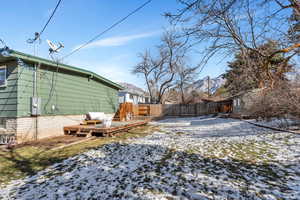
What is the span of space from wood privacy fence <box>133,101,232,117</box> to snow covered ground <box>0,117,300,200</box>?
1215cm

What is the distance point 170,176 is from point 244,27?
5.72 m

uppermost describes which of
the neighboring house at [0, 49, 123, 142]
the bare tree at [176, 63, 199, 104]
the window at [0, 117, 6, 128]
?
the bare tree at [176, 63, 199, 104]

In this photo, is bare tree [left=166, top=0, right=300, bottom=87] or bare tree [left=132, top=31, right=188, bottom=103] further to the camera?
bare tree [left=132, top=31, right=188, bottom=103]

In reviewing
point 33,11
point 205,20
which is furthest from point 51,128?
point 205,20

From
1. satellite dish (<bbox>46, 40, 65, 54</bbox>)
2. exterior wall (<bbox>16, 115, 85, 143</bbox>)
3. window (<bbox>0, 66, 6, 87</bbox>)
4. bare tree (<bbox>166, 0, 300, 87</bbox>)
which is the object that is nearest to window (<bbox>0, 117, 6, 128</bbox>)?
exterior wall (<bbox>16, 115, 85, 143</bbox>)

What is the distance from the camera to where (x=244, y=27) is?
18.1 feet

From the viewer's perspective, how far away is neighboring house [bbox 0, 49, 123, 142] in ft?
18.0

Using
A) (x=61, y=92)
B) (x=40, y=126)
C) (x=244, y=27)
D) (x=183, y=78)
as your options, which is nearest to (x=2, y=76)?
(x=61, y=92)

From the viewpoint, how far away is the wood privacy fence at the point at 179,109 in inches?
649

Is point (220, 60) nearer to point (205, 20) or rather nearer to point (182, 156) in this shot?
point (205, 20)

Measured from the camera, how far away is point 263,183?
2506mm

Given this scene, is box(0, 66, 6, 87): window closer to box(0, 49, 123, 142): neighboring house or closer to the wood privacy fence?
box(0, 49, 123, 142): neighboring house

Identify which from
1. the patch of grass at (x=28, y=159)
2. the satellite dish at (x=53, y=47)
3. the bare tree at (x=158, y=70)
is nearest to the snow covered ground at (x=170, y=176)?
the patch of grass at (x=28, y=159)

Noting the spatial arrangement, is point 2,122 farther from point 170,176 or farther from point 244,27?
point 244,27
